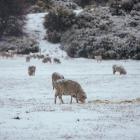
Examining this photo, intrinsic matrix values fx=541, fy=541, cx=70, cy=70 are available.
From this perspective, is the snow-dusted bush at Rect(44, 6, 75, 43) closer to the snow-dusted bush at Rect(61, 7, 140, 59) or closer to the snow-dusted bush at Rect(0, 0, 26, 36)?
the snow-dusted bush at Rect(61, 7, 140, 59)

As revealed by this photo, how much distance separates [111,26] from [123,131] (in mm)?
40685

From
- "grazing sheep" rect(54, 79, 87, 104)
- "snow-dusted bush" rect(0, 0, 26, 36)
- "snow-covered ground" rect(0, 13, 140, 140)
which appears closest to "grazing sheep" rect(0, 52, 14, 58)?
"snow-dusted bush" rect(0, 0, 26, 36)

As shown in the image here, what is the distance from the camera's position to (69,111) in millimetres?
15969

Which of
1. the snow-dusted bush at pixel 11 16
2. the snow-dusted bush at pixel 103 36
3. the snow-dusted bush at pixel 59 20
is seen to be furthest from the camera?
the snow-dusted bush at pixel 11 16

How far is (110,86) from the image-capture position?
1029 inches

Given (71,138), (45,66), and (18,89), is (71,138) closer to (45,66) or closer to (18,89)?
(18,89)

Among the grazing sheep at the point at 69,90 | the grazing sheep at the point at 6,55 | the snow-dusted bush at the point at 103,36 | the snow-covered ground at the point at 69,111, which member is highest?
the snow-dusted bush at the point at 103,36

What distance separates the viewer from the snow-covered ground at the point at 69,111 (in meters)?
12.5

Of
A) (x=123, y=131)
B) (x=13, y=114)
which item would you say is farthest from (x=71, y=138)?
(x=13, y=114)

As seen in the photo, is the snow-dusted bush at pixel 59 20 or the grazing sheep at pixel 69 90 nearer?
the grazing sheep at pixel 69 90

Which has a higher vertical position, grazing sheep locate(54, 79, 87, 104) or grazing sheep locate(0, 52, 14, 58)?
grazing sheep locate(0, 52, 14, 58)

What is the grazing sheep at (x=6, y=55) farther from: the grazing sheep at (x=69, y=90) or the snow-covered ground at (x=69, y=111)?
the grazing sheep at (x=69, y=90)

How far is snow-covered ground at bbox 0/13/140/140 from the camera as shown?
12.5 metres

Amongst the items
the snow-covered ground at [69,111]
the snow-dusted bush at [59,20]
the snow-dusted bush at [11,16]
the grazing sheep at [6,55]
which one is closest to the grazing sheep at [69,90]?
the snow-covered ground at [69,111]
